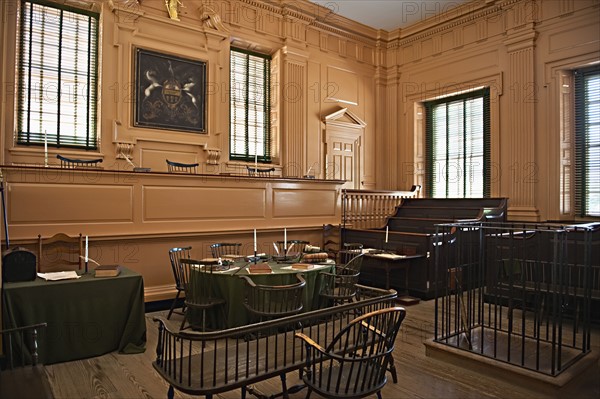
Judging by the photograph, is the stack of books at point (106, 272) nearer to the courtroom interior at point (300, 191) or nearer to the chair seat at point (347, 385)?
the courtroom interior at point (300, 191)

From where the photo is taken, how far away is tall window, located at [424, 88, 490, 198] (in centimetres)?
844

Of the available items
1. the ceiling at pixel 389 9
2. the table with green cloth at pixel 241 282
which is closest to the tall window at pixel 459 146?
the ceiling at pixel 389 9

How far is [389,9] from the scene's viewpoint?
8.83m

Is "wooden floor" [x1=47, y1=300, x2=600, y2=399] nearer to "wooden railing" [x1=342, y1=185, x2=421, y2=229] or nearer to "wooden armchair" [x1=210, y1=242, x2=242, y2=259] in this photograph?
"wooden armchair" [x1=210, y1=242, x2=242, y2=259]

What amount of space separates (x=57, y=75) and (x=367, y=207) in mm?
5401

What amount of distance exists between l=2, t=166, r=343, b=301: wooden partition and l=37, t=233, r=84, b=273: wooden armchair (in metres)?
0.11

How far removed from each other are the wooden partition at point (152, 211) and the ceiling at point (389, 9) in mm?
4258

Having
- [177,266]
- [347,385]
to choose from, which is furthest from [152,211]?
[347,385]

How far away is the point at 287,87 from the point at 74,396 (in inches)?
259

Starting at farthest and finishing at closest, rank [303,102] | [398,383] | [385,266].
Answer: [303,102] < [385,266] < [398,383]

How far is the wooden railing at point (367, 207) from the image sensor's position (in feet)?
24.0

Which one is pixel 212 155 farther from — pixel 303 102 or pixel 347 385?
pixel 347 385

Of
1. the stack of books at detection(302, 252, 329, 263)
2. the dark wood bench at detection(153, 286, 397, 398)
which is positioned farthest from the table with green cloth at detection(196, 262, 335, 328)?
Result: the dark wood bench at detection(153, 286, 397, 398)

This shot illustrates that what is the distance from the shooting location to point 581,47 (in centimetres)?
694
